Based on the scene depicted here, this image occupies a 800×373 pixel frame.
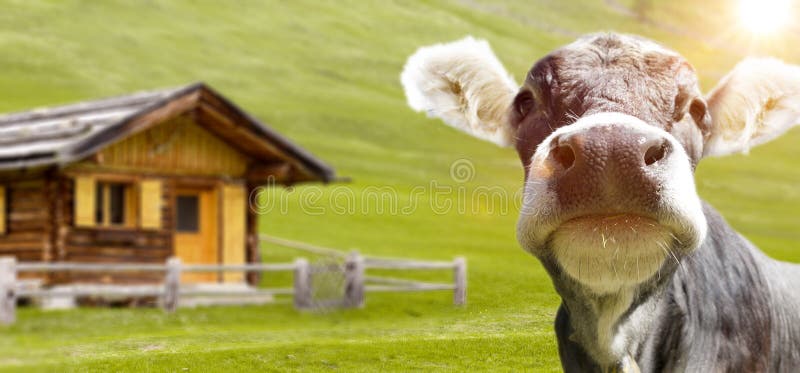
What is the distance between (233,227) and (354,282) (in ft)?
12.9

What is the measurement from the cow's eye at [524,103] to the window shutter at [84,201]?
1857 cm

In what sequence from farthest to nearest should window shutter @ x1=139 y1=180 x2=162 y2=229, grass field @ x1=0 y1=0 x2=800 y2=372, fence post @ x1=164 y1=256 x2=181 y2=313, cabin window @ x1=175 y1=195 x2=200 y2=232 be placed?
cabin window @ x1=175 y1=195 x2=200 y2=232 < window shutter @ x1=139 y1=180 x2=162 y2=229 < fence post @ x1=164 y1=256 x2=181 y2=313 < grass field @ x1=0 y1=0 x2=800 y2=372

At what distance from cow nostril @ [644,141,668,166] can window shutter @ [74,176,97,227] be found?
19628mm

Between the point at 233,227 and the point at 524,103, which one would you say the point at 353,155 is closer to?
the point at 233,227

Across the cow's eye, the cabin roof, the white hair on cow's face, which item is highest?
the cabin roof

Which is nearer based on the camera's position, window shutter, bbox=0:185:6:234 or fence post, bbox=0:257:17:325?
fence post, bbox=0:257:17:325

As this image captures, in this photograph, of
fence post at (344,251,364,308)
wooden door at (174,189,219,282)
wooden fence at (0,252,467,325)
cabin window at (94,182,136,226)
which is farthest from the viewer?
wooden door at (174,189,219,282)

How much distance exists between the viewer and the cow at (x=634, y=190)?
3174mm

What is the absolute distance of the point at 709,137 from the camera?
4164 mm

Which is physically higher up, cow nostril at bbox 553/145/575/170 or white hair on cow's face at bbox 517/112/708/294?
cow nostril at bbox 553/145/575/170

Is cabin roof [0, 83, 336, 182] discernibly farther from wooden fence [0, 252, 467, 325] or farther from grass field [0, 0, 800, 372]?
grass field [0, 0, 800, 372]

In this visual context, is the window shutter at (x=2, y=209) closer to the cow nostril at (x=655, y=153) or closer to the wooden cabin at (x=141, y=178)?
the wooden cabin at (x=141, y=178)

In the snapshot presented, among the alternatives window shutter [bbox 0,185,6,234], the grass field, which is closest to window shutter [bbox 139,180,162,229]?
the grass field

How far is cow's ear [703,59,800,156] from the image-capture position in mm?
4203
